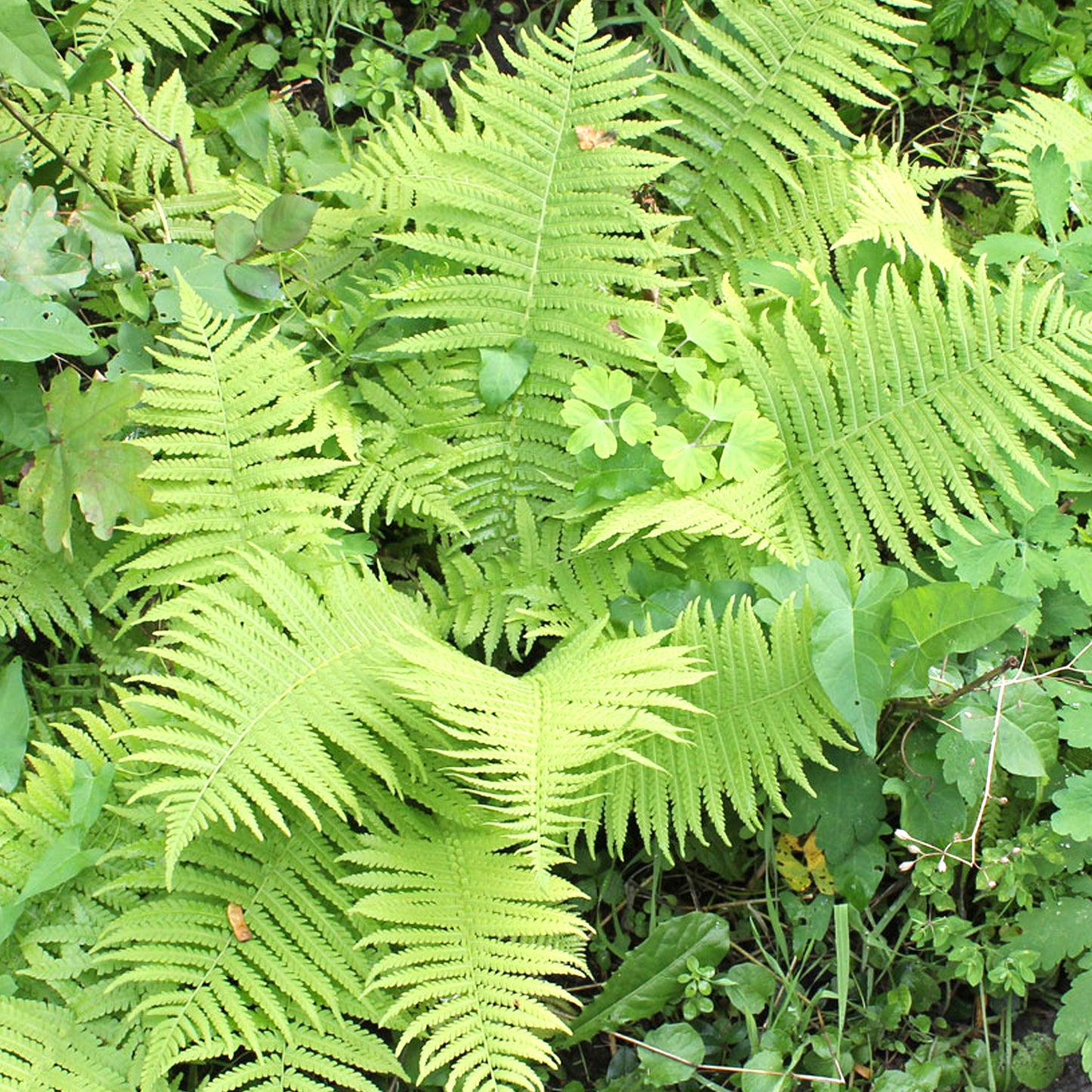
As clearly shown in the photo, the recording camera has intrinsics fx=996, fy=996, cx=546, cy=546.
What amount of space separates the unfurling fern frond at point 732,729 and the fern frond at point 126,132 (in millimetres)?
1908

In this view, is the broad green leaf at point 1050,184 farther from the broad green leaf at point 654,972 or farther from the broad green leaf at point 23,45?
the broad green leaf at point 23,45

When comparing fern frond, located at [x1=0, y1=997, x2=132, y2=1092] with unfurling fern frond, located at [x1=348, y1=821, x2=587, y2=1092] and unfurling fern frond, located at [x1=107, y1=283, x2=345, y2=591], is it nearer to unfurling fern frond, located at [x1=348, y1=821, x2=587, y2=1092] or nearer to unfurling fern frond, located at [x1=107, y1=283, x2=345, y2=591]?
unfurling fern frond, located at [x1=348, y1=821, x2=587, y2=1092]

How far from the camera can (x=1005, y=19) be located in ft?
10.6

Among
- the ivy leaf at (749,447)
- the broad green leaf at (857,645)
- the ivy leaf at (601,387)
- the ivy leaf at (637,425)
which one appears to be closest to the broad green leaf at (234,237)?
the ivy leaf at (601,387)

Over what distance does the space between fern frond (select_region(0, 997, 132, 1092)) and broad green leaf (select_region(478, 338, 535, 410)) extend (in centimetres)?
157

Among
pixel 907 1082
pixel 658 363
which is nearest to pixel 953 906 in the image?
pixel 907 1082

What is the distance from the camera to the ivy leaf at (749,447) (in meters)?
2.28

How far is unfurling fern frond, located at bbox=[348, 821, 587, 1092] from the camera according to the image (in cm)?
180

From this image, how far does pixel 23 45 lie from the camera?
→ 209cm

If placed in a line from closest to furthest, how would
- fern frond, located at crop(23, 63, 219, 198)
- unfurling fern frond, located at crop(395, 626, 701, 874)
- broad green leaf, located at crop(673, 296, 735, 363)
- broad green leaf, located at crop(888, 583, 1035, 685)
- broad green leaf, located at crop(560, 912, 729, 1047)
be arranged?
1. unfurling fern frond, located at crop(395, 626, 701, 874)
2. broad green leaf, located at crop(888, 583, 1035, 685)
3. broad green leaf, located at crop(560, 912, 729, 1047)
4. broad green leaf, located at crop(673, 296, 735, 363)
5. fern frond, located at crop(23, 63, 219, 198)

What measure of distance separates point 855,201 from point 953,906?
174cm

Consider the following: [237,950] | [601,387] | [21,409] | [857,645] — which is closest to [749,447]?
[601,387]

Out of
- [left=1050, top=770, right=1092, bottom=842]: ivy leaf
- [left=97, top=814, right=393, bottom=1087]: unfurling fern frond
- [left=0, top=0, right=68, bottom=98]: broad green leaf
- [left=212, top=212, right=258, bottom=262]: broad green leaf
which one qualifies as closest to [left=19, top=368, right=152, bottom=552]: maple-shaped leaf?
[left=212, top=212, right=258, bottom=262]: broad green leaf

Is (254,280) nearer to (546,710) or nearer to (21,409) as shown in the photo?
(21,409)
